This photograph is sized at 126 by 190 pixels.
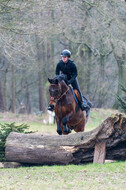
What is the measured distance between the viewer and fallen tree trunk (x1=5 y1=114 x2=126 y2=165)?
27.2 ft

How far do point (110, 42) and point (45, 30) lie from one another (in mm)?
7840

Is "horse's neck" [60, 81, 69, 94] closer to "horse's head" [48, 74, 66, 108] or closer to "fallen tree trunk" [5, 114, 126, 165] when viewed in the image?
"horse's head" [48, 74, 66, 108]

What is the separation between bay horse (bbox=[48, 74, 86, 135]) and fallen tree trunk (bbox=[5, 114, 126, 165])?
1.22 metres

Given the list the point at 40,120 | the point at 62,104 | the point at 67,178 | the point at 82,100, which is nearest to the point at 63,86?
the point at 62,104

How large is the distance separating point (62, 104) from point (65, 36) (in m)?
13.6

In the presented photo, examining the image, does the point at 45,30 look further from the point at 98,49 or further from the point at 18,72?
the point at 18,72

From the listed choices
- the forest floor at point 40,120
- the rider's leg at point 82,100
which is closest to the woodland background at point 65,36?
the rider's leg at point 82,100

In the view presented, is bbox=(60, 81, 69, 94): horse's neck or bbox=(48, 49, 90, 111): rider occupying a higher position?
bbox=(48, 49, 90, 111): rider

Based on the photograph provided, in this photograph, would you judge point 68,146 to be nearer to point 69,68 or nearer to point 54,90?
point 54,90

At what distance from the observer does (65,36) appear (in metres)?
23.1

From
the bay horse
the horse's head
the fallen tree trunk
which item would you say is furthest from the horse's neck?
the fallen tree trunk

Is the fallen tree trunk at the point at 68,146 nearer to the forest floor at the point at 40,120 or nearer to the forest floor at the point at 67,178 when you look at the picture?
the forest floor at the point at 67,178

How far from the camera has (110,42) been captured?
22.3 metres

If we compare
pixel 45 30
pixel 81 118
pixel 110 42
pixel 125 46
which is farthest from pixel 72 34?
pixel 81 118
